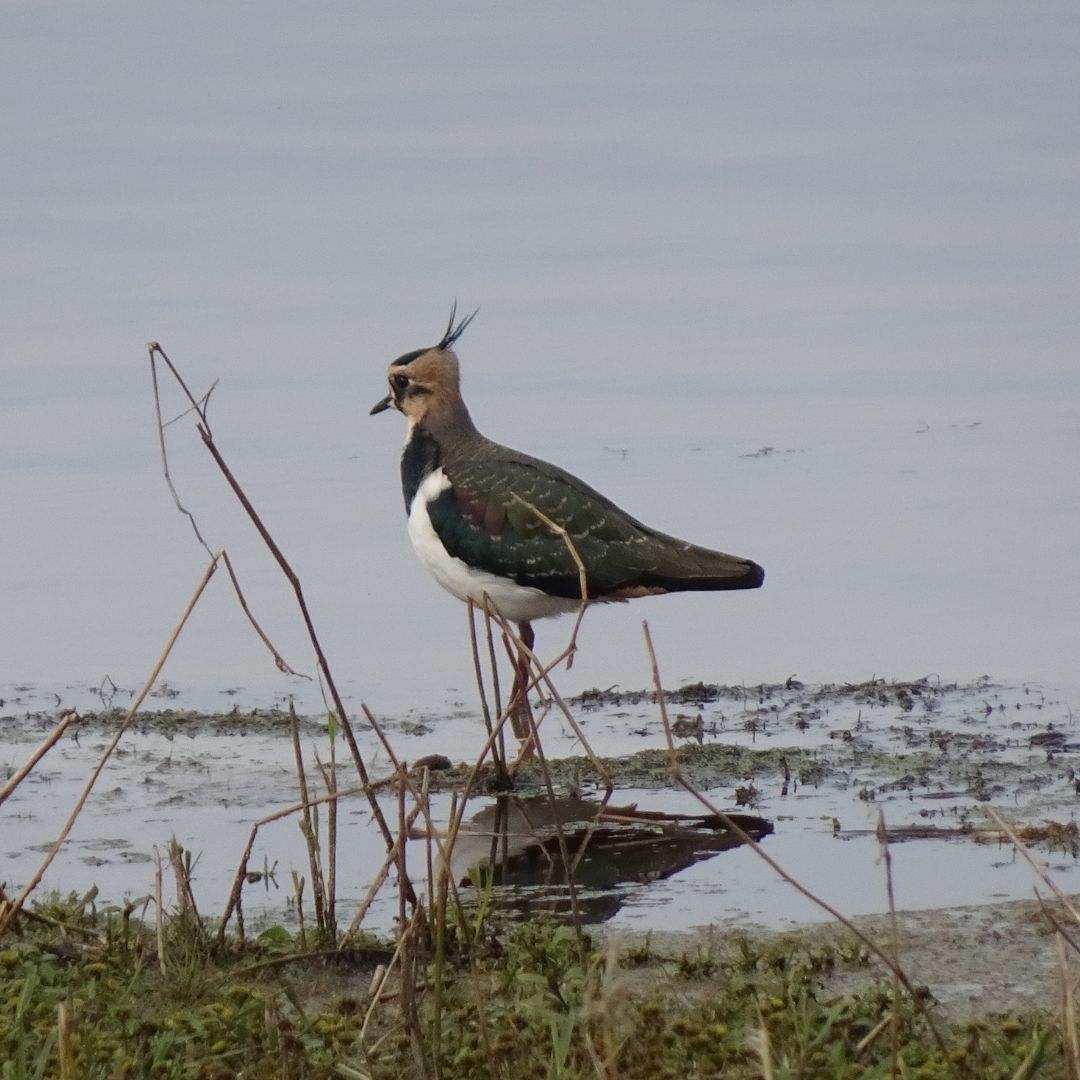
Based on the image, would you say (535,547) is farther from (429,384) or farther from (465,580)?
(429,384)

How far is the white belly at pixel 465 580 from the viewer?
26.6ft

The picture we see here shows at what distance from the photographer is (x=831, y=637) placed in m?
9.40

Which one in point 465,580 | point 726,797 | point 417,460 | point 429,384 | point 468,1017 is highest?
point 429,384

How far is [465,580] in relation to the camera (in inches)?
322

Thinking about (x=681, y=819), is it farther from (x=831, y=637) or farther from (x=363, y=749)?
(x=831, y=637)

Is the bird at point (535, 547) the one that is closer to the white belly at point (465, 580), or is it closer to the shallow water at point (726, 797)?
the white belly at point (465, 580)

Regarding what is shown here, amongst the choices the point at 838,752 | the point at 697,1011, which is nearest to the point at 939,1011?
the point at 697,1011

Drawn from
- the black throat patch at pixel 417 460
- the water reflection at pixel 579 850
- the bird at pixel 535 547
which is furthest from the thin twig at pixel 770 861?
the black throat patch at pixel 417 460

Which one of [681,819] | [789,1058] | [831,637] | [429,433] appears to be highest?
[429,433]

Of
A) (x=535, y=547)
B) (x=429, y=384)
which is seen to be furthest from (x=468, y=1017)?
(x=429, y=384)

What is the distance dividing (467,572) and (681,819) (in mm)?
1784

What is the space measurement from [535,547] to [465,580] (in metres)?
0.32

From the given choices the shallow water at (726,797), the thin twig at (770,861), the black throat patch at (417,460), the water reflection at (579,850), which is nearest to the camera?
the thin twig at (770,861)

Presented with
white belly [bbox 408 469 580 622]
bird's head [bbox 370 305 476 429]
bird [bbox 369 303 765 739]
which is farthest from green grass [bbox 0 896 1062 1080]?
bird's head [bbox 370 305 476 429]
